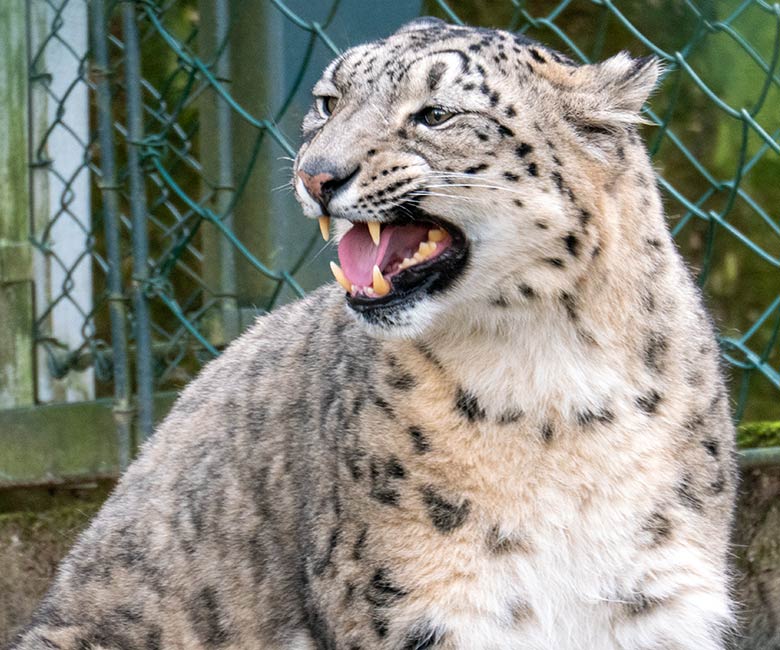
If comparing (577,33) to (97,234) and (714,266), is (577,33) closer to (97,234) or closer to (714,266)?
(714,266)

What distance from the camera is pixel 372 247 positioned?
10.1 feet

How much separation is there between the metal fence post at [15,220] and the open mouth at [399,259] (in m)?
2.36

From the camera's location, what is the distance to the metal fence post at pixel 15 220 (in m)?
5.12

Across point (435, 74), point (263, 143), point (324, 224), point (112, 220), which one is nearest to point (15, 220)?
point (112, 220)

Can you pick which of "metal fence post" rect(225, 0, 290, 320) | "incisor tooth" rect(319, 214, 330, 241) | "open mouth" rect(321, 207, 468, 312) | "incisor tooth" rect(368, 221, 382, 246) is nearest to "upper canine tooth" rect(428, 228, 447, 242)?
"open mouth" rect(321, 207, 468, 312)

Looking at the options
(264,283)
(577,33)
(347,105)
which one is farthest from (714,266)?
(347,105)

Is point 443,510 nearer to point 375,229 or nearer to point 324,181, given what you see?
point 375,229

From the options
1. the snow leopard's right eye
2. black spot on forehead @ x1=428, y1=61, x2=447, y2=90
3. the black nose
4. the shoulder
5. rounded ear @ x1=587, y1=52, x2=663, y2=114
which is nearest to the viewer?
the black nose

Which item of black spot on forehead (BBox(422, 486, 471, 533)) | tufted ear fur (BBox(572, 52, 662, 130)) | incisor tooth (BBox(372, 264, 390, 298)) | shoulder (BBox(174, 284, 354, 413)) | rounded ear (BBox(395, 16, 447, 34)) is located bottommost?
black spot on forehead (BBox(422, 486, 471, 533))

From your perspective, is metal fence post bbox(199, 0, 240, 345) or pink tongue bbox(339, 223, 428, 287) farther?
metal fence post bbox(199, 0, 240, 345)

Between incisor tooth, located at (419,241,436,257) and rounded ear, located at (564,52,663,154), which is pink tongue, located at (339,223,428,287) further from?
rounded ear, located at (564,52,663,154)

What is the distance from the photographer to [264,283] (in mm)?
4422

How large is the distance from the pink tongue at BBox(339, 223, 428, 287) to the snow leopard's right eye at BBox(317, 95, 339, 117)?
0.36 metres

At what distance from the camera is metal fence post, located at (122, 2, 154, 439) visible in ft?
14.0
